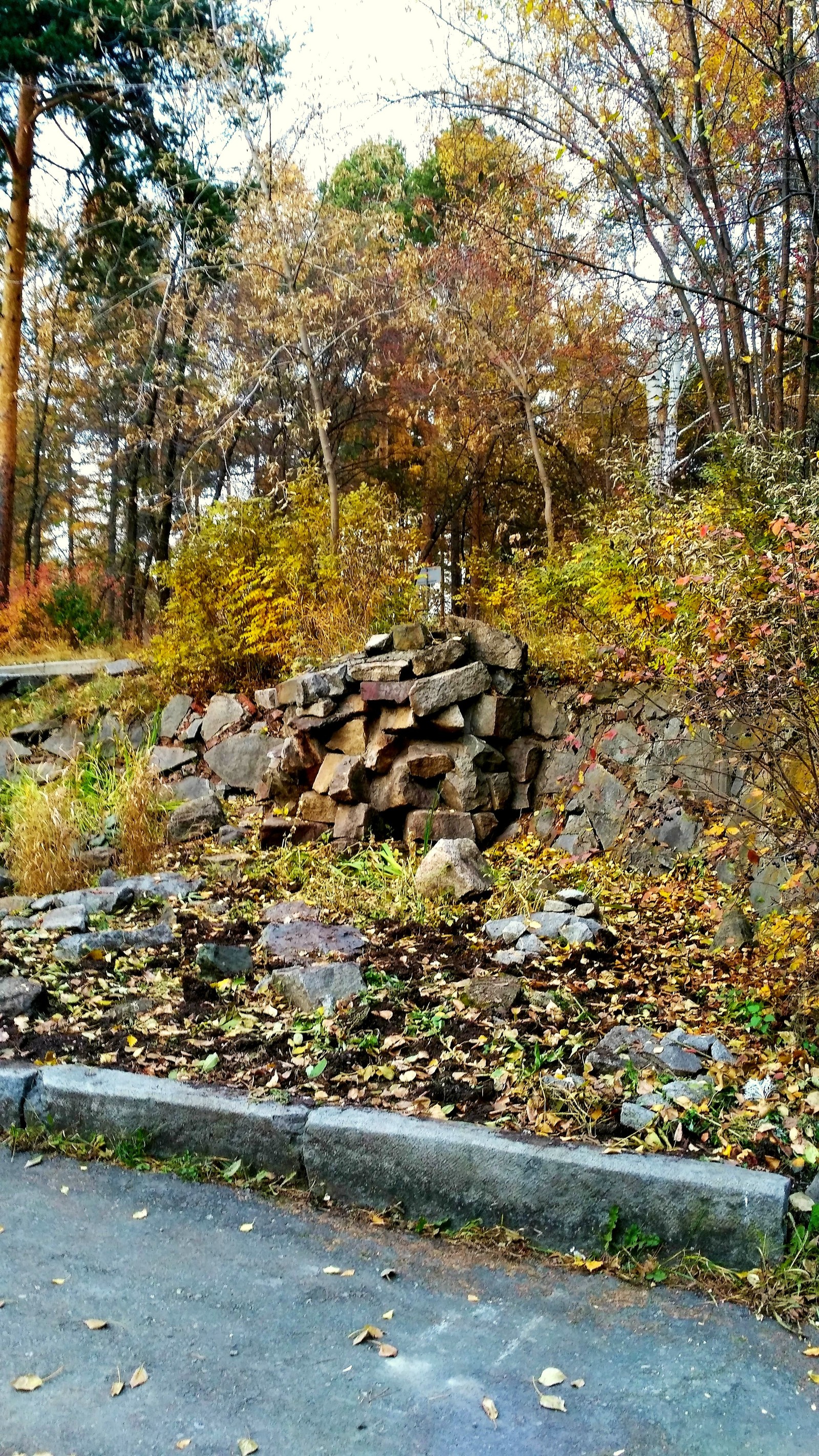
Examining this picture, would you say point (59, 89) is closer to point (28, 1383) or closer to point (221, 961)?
point (221, 961)

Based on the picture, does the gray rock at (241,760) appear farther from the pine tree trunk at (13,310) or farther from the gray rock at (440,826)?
the pine tree trunk at (13,310)

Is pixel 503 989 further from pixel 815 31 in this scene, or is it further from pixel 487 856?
pixel 815 31

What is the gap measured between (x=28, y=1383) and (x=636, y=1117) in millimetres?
1824

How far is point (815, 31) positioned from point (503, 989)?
18.8 ft

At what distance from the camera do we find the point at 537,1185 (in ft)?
9.17

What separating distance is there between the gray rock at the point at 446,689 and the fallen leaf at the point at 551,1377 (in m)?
4.62

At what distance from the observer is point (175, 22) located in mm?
11203

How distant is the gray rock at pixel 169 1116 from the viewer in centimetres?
314

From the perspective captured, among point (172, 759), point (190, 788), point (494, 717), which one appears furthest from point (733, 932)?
point (172, 759)

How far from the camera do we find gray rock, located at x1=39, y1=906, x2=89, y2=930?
5105mm

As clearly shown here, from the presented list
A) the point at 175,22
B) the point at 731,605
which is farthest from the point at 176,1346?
the point at 175,22

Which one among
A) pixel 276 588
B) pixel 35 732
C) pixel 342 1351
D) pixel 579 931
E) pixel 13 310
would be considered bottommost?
pixel 342 1351

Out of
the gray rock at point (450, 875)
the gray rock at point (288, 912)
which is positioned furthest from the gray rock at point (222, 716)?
the gray rock at point (450, 875)

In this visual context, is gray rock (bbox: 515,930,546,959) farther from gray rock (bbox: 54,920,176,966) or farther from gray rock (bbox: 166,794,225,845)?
gray rock (bbox: 166,794,225,845)
